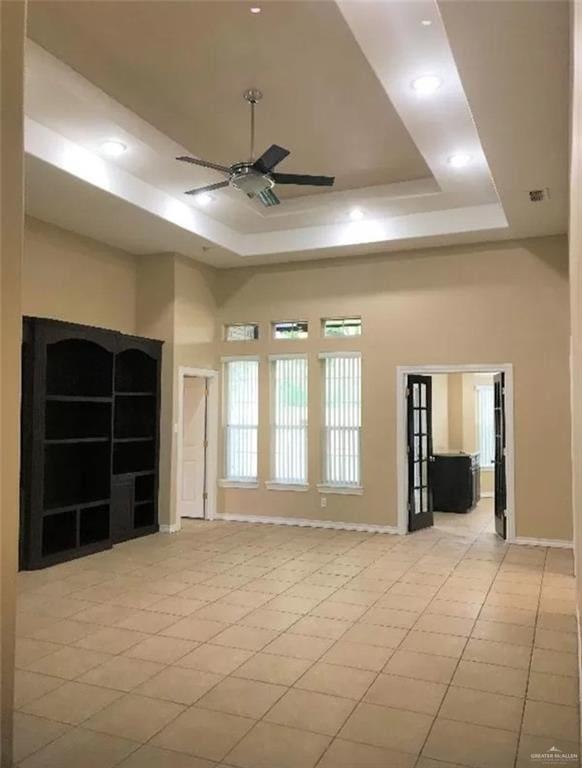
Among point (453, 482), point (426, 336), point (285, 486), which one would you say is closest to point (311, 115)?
point (426, 336)

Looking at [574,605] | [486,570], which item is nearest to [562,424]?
[486,570]

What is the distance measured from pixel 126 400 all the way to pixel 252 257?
245 centimetres

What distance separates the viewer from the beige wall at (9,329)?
6.77 feet

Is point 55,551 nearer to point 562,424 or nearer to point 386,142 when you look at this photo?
point 386,142

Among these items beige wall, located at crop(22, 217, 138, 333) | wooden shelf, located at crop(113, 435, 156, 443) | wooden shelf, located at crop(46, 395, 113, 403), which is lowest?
wooden shelf, located at crop(113, 435, 156, 443)

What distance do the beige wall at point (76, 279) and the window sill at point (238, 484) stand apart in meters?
2.40

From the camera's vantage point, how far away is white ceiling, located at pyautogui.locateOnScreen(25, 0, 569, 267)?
378 centimetres

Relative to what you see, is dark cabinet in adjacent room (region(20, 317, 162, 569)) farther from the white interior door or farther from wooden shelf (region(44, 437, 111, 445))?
Answer: the white interior door

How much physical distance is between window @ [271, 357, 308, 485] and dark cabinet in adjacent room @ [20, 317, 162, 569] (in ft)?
5.34

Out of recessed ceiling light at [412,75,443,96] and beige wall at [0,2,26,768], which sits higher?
recessed ceiling light at [412,75,443,96]

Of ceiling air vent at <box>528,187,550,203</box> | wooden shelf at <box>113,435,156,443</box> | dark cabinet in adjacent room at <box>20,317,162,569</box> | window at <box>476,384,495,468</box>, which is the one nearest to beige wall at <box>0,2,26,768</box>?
dark cabinet in adjacent room at <box>20,317,162,569</box>

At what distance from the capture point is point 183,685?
3461 mm

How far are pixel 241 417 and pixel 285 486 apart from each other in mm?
1170

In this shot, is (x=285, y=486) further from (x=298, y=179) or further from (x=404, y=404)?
(x=298, y=179)
